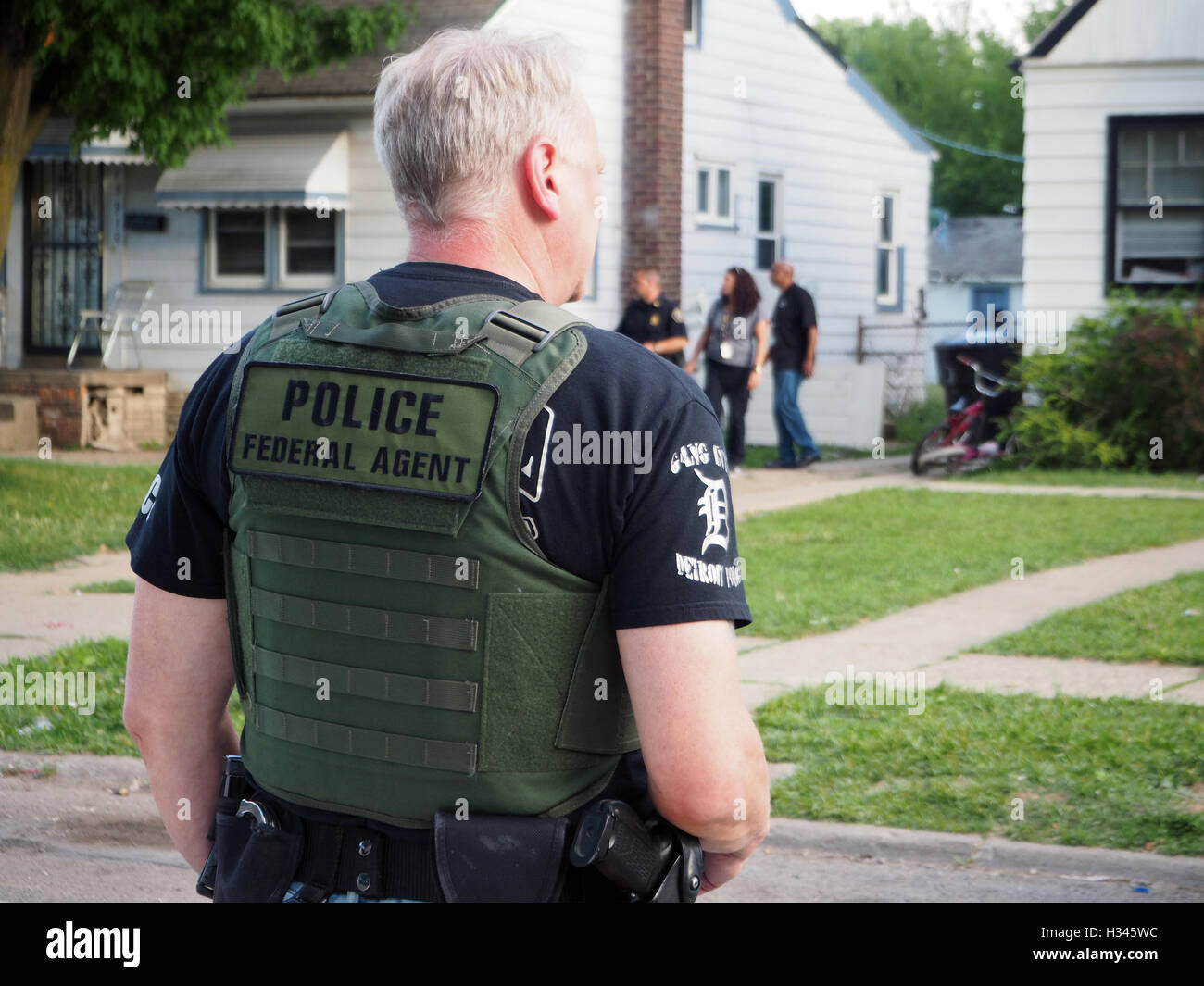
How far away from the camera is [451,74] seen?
80.6 inches

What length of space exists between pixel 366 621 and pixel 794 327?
15.8 m

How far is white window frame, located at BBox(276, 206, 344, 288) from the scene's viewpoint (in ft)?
63.2

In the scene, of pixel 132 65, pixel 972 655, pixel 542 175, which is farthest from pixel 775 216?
pixel 542 175

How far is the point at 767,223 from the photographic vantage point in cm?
2403

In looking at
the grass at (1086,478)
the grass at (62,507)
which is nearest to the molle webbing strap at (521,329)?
the grass at (62,507)

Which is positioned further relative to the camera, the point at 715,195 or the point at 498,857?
the point at 715,195

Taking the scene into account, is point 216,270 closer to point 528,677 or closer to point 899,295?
point 899,295

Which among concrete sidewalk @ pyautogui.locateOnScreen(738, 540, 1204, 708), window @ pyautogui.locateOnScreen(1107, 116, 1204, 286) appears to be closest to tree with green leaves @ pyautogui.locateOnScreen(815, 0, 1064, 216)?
window @ pyautogui.locateOnScreen(1107, 116, 1204, 286)

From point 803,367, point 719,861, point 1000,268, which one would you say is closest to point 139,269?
point 803,367

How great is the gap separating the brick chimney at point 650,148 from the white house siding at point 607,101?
0.09 m

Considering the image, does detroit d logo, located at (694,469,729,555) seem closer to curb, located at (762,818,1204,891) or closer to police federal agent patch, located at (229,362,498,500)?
police federal agent patch, located at (229,362,498,500)

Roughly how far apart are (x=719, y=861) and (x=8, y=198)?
1227cm

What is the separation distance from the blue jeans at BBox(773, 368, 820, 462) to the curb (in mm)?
12181

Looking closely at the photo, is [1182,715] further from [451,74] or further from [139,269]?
[139,269]
